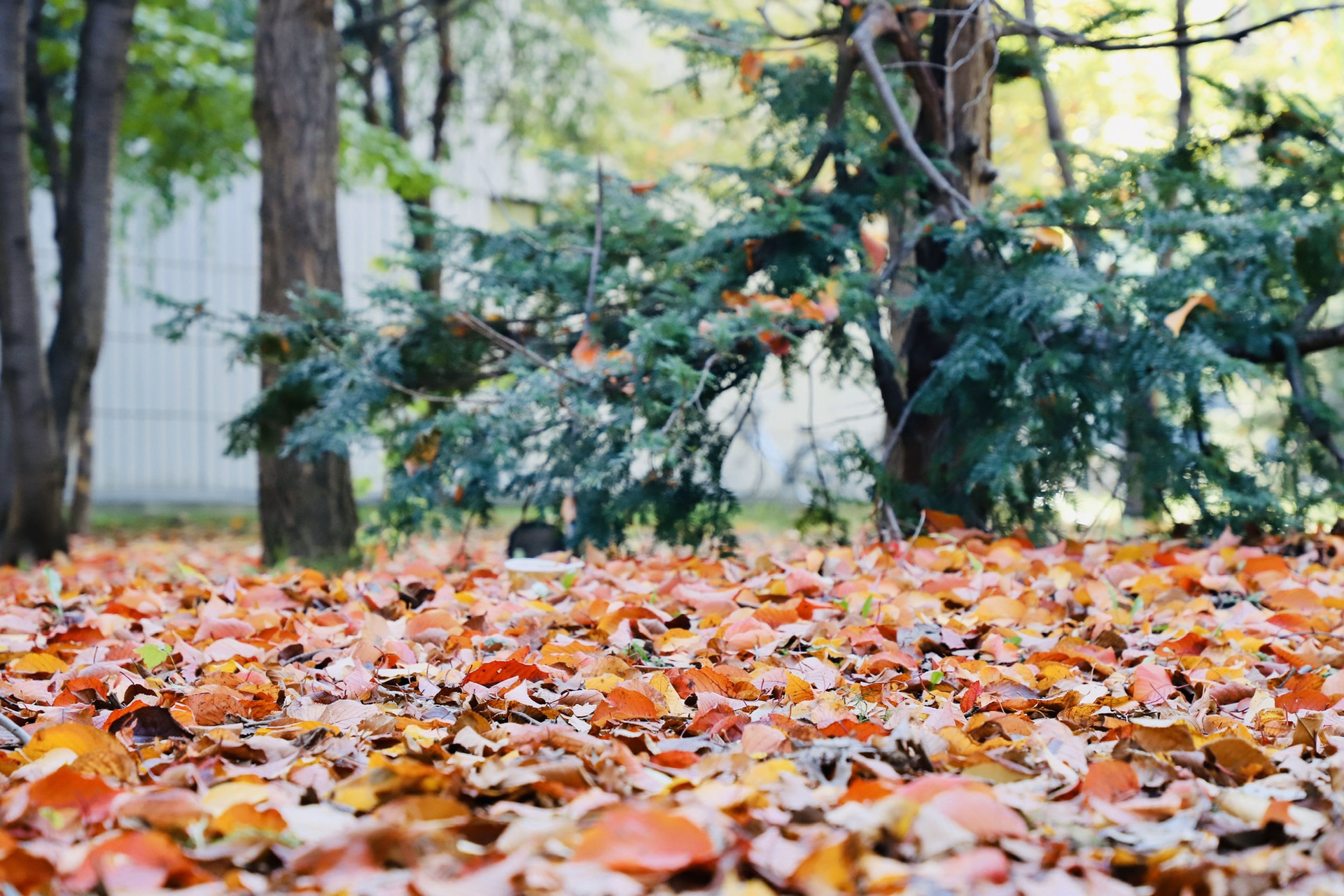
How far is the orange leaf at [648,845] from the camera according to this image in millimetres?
1124

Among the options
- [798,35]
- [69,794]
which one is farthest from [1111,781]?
[798,35]

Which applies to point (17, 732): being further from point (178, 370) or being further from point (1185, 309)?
point (178, 370)

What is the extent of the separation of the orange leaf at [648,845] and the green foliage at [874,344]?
7.85 feet

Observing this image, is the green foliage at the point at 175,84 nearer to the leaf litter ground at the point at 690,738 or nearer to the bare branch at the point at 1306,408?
the leaf litter ground at the point at 690,738

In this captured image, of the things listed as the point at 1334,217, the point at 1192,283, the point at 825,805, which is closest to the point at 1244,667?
the point at 825,805

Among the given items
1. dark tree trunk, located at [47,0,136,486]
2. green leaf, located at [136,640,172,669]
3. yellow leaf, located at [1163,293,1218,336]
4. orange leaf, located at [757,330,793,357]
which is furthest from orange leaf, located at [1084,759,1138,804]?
dark tree trunk, located at [47,0,136,486]

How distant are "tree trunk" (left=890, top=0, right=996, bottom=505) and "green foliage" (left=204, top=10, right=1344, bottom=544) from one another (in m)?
0.08

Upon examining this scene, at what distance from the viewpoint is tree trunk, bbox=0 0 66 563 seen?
224 inches

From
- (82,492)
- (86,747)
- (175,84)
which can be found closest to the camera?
(86,747)

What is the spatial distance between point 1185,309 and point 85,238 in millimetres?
6228

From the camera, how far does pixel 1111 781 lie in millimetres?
1437

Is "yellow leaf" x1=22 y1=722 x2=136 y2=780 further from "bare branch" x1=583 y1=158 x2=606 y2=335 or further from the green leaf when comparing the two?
"bare branch" x1=583 y1=158 x2=606 y2=335

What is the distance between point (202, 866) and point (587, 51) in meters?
11.0

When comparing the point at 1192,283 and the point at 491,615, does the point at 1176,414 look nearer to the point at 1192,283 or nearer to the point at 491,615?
the point at 1192,283
